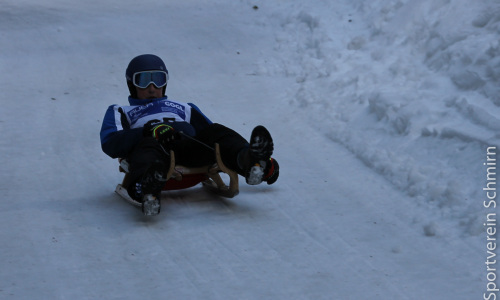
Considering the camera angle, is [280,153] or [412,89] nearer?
[280,153]

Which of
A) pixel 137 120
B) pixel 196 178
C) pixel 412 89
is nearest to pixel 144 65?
pixel 137 120

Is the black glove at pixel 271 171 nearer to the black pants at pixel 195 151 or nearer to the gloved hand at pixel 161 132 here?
the black pants at pixel 195 151

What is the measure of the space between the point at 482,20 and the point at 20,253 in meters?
4.63

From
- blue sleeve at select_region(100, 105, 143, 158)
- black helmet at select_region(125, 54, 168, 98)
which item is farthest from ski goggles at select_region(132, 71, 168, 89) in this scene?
blue sleeve at select_region(100, 105, 143, 158)

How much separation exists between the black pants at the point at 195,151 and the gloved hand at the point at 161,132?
0.05m

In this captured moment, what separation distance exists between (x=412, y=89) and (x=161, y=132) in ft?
8.33

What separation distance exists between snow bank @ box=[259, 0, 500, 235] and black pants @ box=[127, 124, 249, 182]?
1.22m

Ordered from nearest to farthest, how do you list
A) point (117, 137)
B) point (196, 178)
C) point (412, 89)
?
1. point (117, 137)
2. point (196, 178)
3. point (412, 89)

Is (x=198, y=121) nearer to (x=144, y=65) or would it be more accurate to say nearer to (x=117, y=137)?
(x=144, y=65)

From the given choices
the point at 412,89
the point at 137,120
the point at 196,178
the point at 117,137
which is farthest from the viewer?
the point at 412,89

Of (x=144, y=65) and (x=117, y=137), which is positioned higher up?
(x=144, y=65)

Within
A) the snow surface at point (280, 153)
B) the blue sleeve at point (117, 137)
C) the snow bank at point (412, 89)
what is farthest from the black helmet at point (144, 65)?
the snow bank at point (412, 89)

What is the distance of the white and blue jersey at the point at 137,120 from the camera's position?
477 centimetres

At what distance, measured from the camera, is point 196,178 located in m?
4.89
